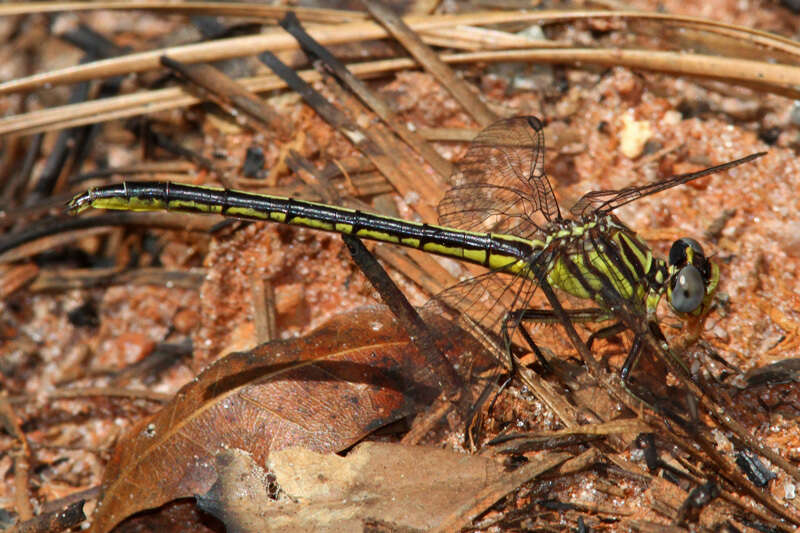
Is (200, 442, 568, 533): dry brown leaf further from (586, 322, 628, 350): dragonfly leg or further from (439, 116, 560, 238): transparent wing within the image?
(439, 116, 560, 238): transparent wing

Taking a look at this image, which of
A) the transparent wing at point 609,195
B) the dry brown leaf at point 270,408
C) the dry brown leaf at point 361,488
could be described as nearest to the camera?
the dry brown leaf at point 361,488

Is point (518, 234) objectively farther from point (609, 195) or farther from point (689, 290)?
point (689, 290)

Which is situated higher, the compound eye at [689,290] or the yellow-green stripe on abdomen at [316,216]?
the yellow-green stripe on abdomen at [316,216]

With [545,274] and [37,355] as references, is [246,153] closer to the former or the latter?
[37,355]

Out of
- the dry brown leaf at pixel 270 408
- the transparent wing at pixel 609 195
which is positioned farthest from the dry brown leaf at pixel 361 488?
the transparent wing at pixel 609 195

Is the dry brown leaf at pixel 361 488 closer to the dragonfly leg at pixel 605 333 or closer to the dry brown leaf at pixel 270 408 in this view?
the dry brown leaf at pixel 270 408

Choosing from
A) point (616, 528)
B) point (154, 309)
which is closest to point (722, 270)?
point (616, 528)

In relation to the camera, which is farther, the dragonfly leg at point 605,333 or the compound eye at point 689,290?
the dragonfly leg at point 605,333

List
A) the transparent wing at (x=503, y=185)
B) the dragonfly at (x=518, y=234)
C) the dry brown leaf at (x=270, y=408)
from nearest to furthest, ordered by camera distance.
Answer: the dry brown leaf at (x=270, y=408), the dragonfly at (x=518, y=234), the transparent wing at (x=503, y=185)
